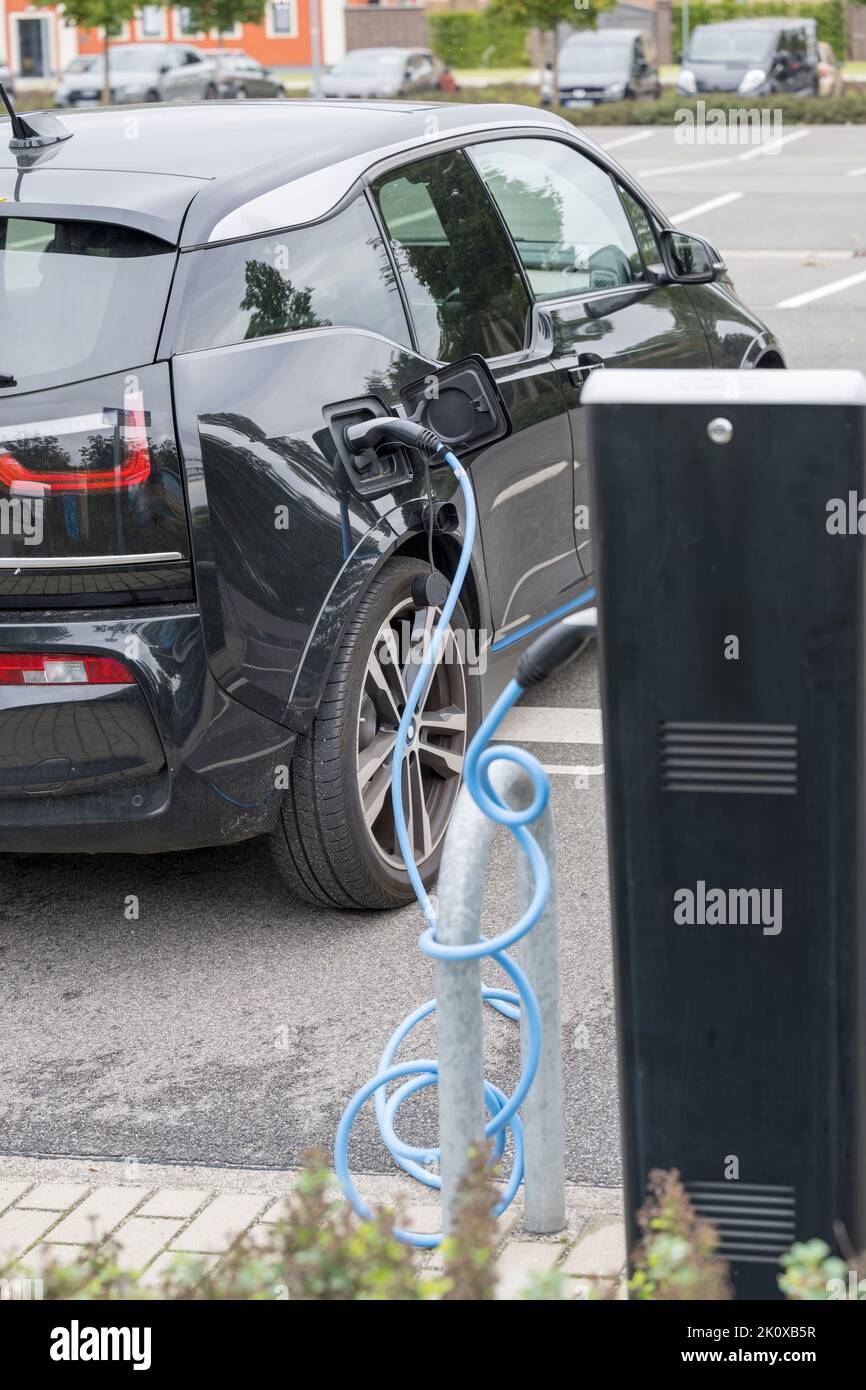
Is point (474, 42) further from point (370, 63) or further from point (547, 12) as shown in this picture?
point (547, 12)

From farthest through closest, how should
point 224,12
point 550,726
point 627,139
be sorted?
1. point 224,12
2. point 627,139
3. point 550,726

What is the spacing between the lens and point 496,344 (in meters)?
4.76

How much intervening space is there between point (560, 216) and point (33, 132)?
1706mm

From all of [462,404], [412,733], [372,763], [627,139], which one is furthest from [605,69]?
[372,763]

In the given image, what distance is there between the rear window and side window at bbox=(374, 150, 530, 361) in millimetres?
821

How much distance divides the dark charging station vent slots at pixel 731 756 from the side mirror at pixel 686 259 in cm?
364

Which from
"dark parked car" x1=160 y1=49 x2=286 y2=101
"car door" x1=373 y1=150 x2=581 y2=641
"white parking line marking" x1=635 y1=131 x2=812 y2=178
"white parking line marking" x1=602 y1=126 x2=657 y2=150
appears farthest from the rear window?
"dark parked car" x1=160 y1=49 x2=286 y2=101

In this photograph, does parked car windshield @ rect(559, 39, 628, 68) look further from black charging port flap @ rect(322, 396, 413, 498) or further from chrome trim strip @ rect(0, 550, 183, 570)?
chrome trim strip @ rect(0, 550, 183, 570)

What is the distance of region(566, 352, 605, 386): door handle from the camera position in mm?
5016

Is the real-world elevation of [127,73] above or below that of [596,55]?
above

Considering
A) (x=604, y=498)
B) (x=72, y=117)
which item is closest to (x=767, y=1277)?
(x=604, y=498)

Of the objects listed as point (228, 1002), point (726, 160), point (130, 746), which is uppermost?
point (726, 160)

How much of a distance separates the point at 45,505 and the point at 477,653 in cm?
130

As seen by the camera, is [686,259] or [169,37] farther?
[169,37]
